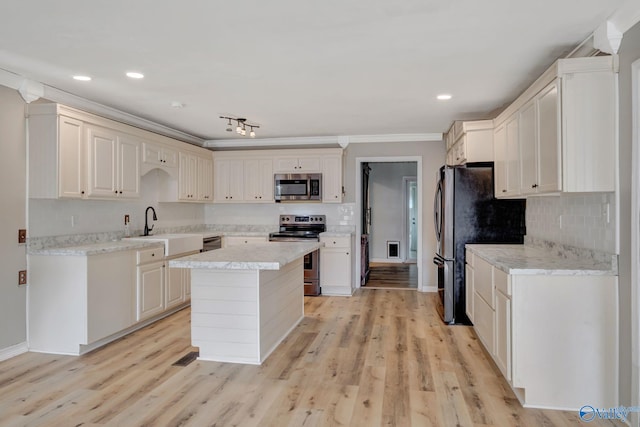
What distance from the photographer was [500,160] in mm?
3795

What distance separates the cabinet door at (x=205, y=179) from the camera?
5812 mm

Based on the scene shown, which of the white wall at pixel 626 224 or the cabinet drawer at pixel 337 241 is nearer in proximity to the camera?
the white wall at pixel 626 224

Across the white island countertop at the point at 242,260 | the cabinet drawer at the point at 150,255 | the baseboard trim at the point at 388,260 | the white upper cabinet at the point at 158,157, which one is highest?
the white upper cabinet at the point at 158,157

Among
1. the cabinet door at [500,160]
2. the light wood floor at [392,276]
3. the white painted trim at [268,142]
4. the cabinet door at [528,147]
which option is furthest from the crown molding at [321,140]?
the cabinet door at [528,147]

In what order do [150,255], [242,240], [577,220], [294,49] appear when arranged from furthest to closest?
[242,240] → [150,255] → [577,220] → [294,49]

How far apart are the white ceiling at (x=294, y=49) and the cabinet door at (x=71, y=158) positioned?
1.23ft

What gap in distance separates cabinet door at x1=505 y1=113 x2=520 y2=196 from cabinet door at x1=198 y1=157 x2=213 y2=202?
4.07 meters

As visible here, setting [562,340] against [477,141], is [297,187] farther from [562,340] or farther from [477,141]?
[562,340]

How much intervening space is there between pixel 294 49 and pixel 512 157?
2.04 metres

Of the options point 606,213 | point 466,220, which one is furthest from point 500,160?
point 606,213

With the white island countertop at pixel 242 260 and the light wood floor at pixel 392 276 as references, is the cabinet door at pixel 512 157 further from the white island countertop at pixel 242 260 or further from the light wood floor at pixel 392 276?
the light wood floor at pixel 392 276

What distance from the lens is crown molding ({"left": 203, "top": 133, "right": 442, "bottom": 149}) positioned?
19.3 ft

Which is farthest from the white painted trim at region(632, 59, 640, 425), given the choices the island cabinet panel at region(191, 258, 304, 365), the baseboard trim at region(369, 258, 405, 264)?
the baseboard trim at region(369, 258, 405, 264)

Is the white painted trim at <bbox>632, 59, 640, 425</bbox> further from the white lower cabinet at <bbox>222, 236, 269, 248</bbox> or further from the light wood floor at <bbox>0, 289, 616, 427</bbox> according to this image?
the white lower cabinet at <bbox>222, 236, 269, 248</bbox>
